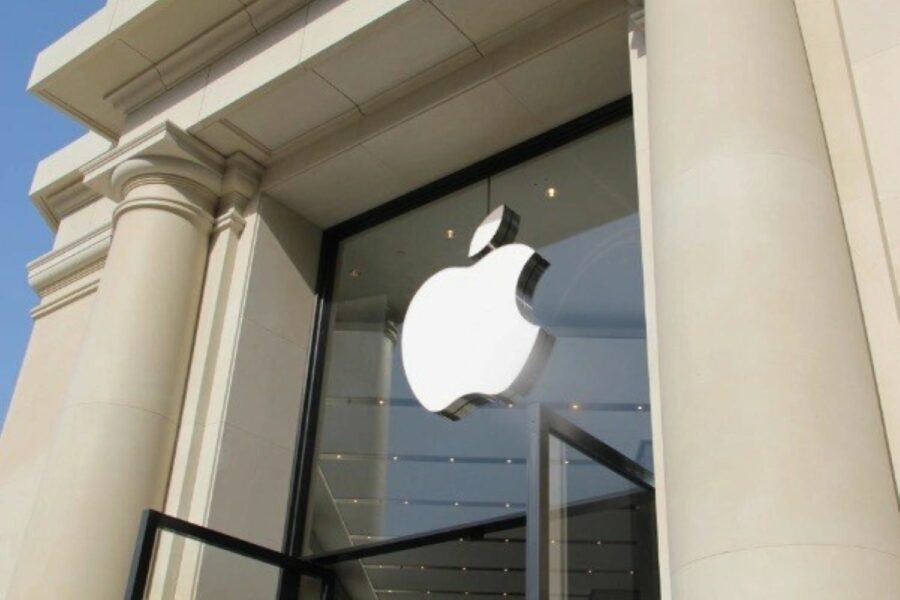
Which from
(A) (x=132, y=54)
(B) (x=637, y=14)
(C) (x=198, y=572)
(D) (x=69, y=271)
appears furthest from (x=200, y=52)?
(C) (x=198, y=572)

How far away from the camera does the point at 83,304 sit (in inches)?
473

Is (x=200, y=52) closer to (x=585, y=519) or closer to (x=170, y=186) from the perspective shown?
(x=170, y=186)

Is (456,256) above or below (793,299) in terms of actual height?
above

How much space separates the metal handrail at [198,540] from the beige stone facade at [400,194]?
0.20 m

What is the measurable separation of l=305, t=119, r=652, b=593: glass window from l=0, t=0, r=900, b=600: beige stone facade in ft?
1.25

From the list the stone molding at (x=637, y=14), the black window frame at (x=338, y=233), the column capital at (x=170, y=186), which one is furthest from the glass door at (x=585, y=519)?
the column capital at (x=170, y=186)

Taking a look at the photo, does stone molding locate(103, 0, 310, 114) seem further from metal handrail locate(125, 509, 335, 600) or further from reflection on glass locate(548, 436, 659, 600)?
reflection on glass locate(548, 436, 659, 600)

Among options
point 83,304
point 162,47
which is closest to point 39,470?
point 83,304

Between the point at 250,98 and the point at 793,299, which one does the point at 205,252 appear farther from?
the point at 793,299

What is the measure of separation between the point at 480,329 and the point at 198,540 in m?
2.46

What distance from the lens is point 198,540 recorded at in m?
7.81

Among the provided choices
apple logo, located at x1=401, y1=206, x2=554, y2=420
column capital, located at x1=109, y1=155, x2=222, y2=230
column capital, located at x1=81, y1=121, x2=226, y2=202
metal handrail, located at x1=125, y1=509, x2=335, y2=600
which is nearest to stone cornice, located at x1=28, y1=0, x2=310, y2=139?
column capital, located at x1=81, y1=121, x2=226, y2=202

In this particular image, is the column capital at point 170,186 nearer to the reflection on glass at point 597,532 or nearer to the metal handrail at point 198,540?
the metal handrail at point 198,540

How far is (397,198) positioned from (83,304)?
4.08 metres
